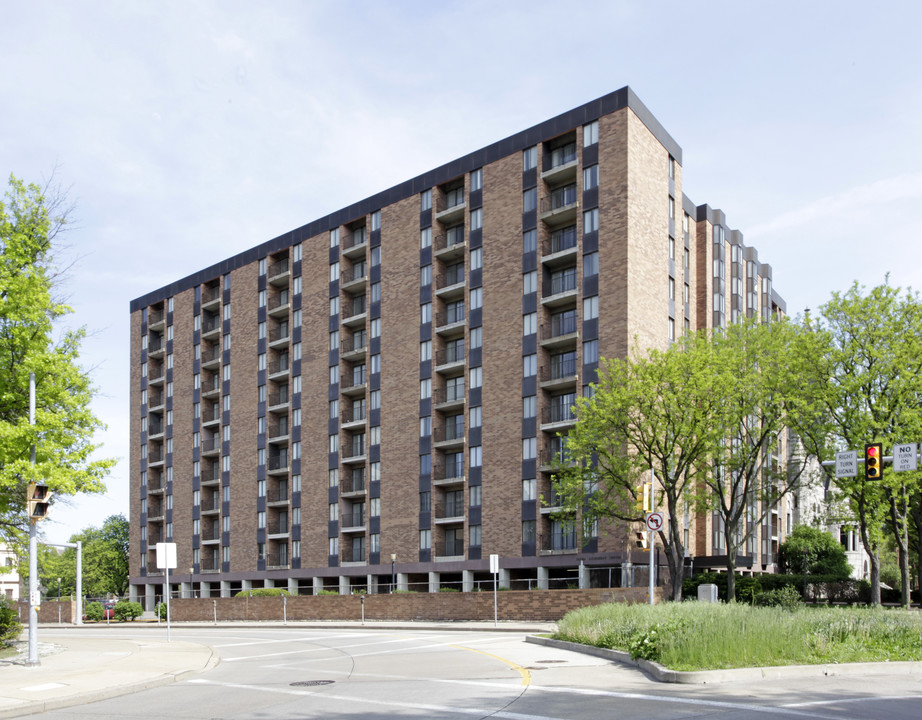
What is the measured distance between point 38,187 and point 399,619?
2761cm

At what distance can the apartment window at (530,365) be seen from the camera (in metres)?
50.8

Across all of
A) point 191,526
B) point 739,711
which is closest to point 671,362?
point 739,711

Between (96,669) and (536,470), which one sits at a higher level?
(536,470)

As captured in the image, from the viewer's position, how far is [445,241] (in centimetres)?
5775

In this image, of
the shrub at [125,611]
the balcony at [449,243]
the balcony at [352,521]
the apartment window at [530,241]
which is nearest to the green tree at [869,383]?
the apartment window at [530,241]

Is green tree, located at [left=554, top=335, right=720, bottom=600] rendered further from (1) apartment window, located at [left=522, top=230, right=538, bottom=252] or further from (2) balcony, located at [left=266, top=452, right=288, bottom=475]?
(2) balcony, located at [left=266, top=452, right=288, bottom=475]

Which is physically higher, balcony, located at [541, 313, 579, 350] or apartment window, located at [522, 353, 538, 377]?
balcony, located at [541, 313, 579, 350]

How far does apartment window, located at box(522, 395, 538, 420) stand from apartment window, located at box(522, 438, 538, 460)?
1328 millimetres

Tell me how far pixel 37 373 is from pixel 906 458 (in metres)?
22.9

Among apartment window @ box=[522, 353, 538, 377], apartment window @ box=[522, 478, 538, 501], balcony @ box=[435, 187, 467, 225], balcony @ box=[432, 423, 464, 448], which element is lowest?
apartment window @ box=[522, 478, 538, 501]

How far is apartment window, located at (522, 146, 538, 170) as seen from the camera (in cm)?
5242

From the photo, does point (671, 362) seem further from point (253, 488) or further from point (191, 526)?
point (191, 526)

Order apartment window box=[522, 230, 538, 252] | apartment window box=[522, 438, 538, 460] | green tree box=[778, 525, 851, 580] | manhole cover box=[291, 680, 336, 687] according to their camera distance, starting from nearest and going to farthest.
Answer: manhole cover box=[291, 680, 336, 687], apartment window box=[522, 438, 538, 460], apartment window box=[522, 230, 538, 252], green tree box=[778, 525, 851, 580]

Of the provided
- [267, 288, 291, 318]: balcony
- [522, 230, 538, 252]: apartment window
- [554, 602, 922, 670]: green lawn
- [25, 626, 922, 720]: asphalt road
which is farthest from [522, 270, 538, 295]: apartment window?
[554, 602, 922, 670]: green lawn
